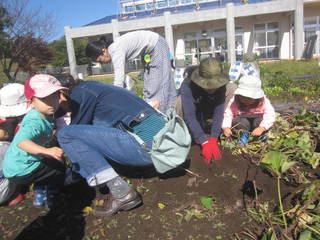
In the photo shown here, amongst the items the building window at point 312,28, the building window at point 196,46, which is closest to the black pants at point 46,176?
the building window at point 196,46

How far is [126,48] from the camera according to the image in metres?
3.03

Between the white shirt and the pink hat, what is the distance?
35.3 inches

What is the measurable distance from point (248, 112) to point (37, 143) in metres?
2.04

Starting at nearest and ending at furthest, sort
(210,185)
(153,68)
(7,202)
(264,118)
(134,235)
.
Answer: (134,235) < (210,185) < (7,202) < (264,118) < (153,68)

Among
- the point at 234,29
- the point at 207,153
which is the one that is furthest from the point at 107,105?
the point at 234,29

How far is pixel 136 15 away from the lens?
23.9 m

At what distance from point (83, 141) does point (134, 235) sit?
70cm

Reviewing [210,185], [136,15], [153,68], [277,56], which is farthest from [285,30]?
[210,185]

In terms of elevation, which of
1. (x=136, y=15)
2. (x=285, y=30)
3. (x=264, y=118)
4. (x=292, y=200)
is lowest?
(x=292, y=200)

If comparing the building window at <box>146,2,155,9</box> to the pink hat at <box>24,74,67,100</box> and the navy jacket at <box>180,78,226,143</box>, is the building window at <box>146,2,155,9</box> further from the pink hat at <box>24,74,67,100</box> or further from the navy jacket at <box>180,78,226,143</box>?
the pink hat at <box>24,74,67,100</box>

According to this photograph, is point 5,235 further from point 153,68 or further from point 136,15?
point 136,15

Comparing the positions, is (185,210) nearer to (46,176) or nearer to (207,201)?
(207,201)

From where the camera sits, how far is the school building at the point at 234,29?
58.7 ft

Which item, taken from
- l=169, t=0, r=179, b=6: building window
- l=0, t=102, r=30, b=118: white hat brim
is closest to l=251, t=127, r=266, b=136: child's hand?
l=0, t=102, r=30, b=118: white hat brim
